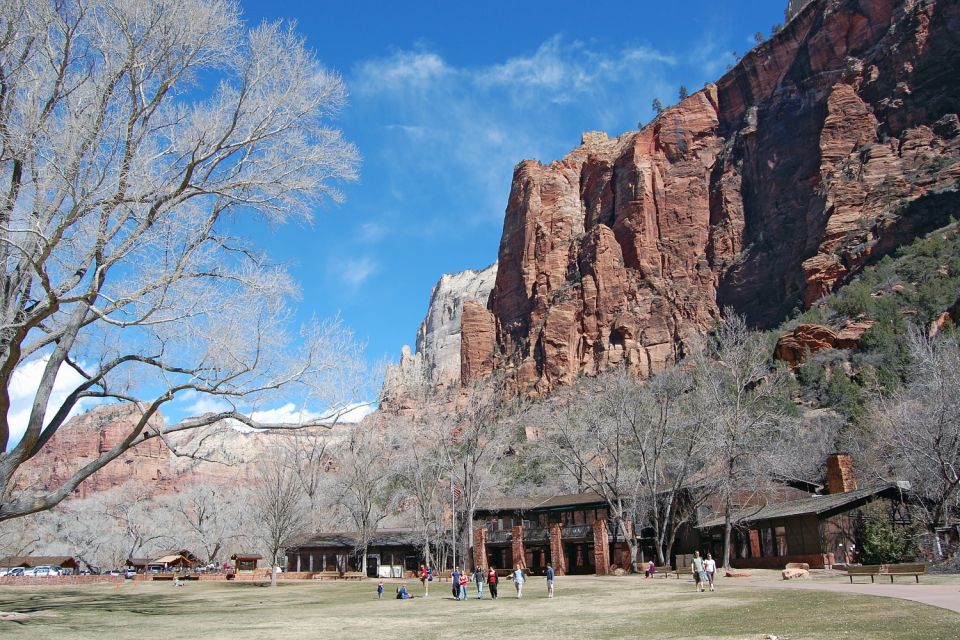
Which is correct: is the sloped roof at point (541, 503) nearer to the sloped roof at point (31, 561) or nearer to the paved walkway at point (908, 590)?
the paved walkway at point (908, 590)

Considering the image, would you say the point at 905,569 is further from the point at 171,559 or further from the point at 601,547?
the point at 171,559

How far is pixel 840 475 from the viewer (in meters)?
43.3

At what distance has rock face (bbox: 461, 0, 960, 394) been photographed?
102875 mm

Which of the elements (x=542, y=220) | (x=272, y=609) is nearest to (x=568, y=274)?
(x=542, y=220)

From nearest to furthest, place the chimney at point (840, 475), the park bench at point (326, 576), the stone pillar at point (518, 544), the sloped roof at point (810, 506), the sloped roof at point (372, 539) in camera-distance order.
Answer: the sloped roof at point (810, 506), the chimney at point (840, 475), the stone pillar at point (518, 544), the park bench at point (326, 576), the sloped roof at point (372, 539)

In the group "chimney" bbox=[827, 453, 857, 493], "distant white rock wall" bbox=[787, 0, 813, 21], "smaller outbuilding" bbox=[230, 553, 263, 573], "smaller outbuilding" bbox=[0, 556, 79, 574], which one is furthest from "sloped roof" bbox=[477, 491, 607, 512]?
"distant white rock wall" bbox=[787, 0, 813, 21]

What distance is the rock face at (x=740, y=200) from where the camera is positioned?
338ft

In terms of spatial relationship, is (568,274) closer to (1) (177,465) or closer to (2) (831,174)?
(2) (831,174)

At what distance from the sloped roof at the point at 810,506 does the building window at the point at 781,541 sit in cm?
101

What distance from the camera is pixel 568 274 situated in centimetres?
14150

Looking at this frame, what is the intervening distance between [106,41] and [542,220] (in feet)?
438

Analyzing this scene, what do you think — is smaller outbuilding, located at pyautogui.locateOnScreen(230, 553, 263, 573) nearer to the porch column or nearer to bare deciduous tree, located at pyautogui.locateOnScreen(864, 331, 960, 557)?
the porch column

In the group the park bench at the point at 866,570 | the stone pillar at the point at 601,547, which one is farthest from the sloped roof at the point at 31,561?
the park bench at the point at 866,570

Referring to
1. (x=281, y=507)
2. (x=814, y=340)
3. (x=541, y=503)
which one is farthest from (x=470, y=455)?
(x=814, y=340)
